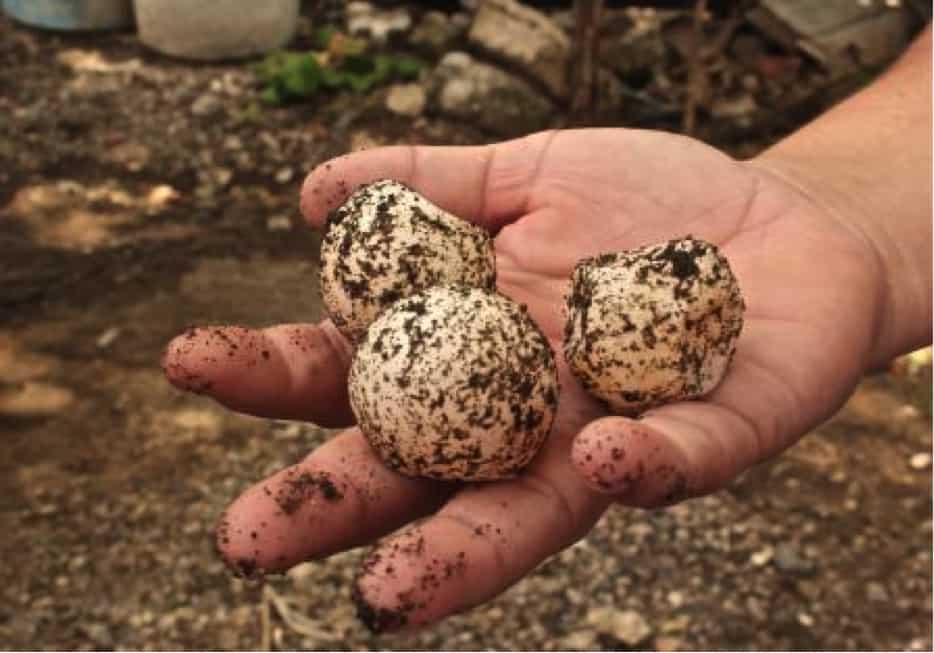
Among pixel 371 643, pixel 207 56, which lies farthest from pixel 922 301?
pixel 207 56

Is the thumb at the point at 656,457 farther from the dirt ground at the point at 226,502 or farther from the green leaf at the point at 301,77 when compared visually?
the green leaf at the point at 301,77

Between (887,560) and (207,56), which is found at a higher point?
(207,56)

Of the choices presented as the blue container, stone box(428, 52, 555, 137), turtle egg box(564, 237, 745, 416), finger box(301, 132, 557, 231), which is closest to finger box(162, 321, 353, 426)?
finger box(301, 132, 557, 231)

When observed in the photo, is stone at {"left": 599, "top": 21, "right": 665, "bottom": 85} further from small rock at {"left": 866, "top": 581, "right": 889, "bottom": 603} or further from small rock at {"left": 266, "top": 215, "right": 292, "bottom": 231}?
small rock at {"left": 866, "top": 581, "right": 889, "bottom": 603}

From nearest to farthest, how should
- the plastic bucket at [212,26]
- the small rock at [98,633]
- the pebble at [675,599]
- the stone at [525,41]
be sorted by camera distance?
the small rock at [98,633], the pebble at [675,599], the stone at [525,41], the plastic bucket at [212,26]

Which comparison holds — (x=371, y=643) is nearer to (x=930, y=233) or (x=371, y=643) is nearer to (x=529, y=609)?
(x=529, y=609)

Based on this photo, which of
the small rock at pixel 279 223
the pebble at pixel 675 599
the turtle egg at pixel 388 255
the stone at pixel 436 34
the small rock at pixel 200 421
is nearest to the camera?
the turtle egg at pixel 388 255

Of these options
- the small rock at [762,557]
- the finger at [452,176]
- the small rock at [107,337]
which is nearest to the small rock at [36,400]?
the small rock at [107,337]
